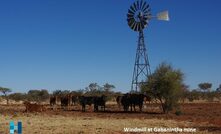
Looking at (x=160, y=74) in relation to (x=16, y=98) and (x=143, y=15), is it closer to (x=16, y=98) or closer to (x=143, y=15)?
(x=143, y=15)

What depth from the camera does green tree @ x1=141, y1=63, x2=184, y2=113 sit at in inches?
1813

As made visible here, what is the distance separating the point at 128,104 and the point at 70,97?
11.6m

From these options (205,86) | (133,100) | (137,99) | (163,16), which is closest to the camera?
(137,99)

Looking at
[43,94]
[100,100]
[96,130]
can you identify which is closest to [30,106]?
[100,100]

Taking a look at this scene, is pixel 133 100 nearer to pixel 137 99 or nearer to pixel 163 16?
pixel 137 99

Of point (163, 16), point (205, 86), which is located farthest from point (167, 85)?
point (205, 86)

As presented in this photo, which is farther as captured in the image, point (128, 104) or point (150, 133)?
point (128, 104)

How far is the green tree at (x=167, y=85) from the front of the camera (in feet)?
151

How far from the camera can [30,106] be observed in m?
46.4

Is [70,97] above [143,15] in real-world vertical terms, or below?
below

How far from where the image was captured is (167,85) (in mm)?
46156

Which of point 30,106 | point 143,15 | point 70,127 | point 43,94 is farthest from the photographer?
point 43,94

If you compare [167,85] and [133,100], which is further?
[133,100]

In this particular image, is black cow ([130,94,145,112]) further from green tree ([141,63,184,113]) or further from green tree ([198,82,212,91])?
green tree ([198,82,212,91])
